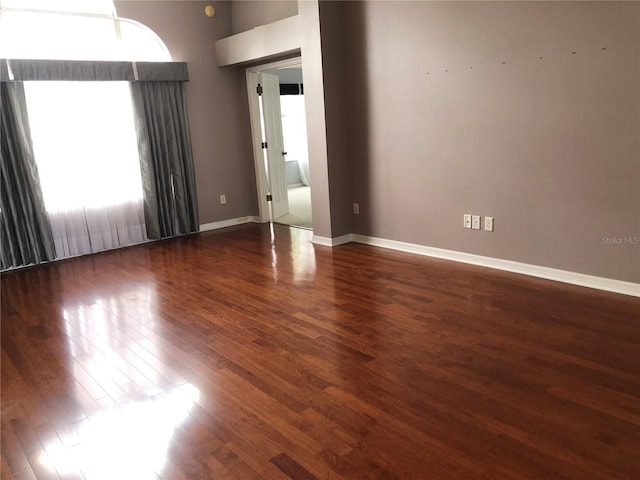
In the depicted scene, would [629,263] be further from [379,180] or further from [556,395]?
[379,180]

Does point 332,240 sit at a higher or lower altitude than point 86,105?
lower

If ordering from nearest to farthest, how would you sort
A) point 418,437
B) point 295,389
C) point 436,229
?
1. point 418,437
2. point 295,389
3. point 436,229

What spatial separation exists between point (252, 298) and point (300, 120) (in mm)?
7370

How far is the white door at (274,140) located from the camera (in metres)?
6.51

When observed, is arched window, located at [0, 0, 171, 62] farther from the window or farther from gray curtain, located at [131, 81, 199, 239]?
gray curtain, located at [131, 81, 199, 239]

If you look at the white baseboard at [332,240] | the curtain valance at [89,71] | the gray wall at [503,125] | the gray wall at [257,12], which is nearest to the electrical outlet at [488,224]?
the gray wall at [503,125]

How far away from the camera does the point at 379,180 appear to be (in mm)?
5004

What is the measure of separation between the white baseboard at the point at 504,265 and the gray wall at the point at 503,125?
0.17 ft

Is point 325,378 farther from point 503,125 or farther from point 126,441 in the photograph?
point 503,125

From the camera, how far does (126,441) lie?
7.02ft

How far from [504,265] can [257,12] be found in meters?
4.07

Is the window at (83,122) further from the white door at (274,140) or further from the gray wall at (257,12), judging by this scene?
the white door at (274,140)

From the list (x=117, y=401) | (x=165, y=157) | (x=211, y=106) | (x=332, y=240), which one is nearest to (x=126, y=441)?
(x=117, y=401)

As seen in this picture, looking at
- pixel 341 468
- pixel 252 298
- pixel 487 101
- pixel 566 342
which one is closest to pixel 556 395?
pixel 566 342
